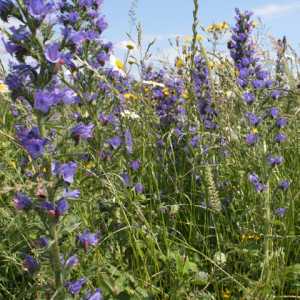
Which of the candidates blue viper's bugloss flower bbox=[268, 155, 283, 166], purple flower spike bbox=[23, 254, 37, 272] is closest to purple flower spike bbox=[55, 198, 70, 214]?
purple flower spike bbox=[23, 254, 37, 272]

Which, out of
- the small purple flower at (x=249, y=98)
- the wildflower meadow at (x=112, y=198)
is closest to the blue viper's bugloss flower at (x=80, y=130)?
the wildflower meadow at (x=112, y=198)

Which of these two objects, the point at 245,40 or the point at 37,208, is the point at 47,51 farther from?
the point at 245,40

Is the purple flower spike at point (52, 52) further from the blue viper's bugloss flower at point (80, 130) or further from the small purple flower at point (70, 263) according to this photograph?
the small purple flower at point (70, 263)

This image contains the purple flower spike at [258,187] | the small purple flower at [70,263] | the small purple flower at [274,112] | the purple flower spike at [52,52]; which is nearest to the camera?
the purple flower spike at [52,52]

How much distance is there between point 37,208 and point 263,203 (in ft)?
4.59

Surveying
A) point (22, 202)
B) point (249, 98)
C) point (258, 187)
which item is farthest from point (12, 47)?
point (249, 98)

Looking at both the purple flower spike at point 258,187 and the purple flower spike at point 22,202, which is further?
the purple flower spike at point 258,187

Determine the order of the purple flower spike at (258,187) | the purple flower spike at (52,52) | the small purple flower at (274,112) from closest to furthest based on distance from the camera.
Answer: the purple flower spike at (52,52) < the purple flower spike at (258,187) < the small purple flower at (274,112)

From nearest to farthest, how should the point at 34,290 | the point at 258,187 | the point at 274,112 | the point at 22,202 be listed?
1. the point at 34,290
2. the point at 22,202
3. the point at 258,187
4. the point at 274,112

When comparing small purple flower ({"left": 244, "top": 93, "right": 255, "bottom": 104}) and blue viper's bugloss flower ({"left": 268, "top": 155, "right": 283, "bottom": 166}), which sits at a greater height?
small purple flower ({"left": 244, "top": 93, "right": 255, "bottom": 104})

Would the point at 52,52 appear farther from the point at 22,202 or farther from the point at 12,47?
the point at 22,202

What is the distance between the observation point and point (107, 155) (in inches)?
90.2

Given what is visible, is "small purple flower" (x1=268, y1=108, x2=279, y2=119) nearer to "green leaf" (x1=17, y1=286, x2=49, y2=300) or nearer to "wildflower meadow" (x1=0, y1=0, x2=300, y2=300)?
"wildflower meadow" (x1=0, y1=0, x2=300, y2=300)

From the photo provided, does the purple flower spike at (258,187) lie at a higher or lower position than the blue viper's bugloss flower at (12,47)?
lower
